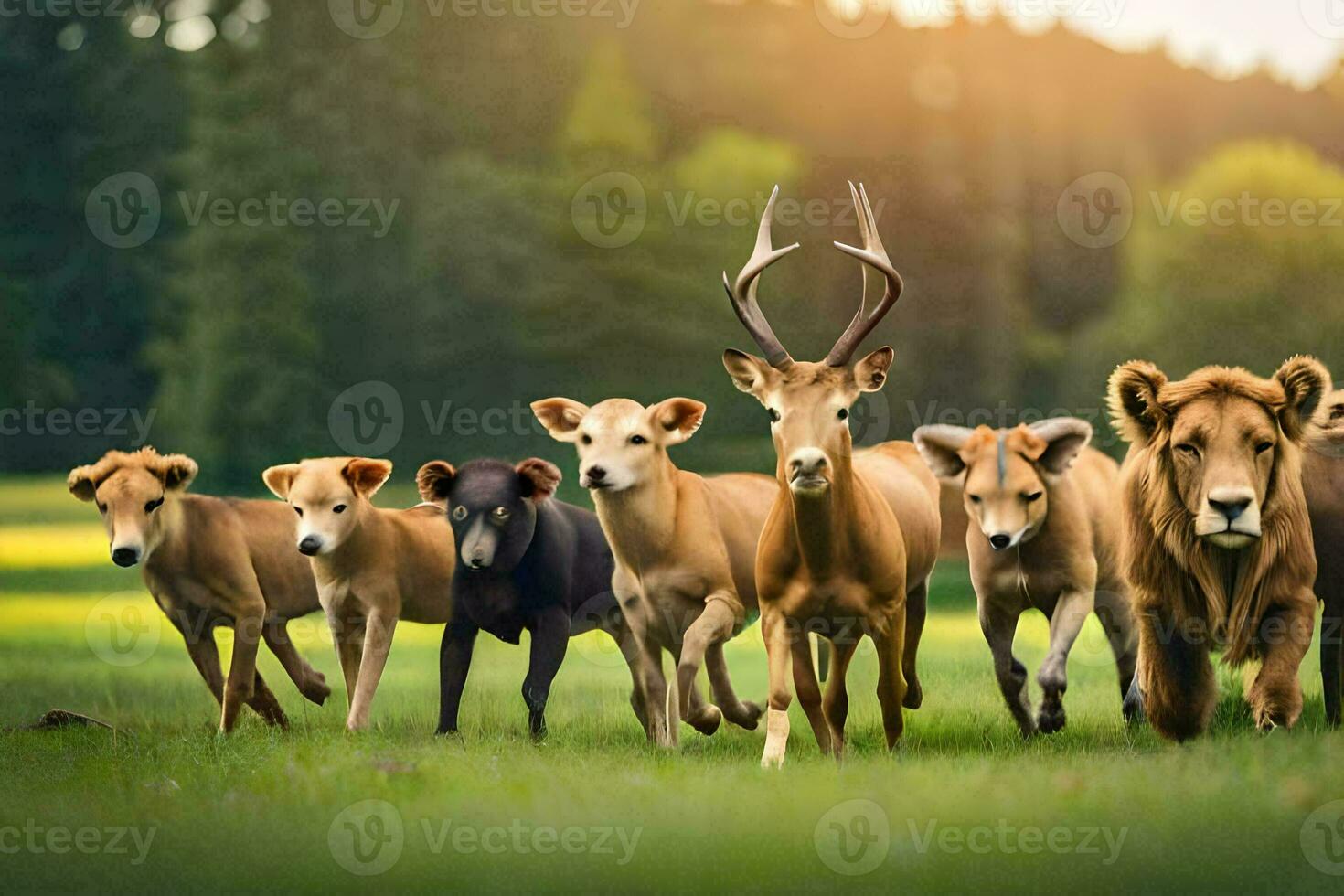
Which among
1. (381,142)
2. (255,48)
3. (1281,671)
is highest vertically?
(255,48)

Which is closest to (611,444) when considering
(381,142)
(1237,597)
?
(1237,597)

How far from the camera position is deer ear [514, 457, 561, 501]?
8.66 meters

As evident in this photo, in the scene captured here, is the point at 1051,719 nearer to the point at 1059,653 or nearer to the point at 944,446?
the point at 1059,653

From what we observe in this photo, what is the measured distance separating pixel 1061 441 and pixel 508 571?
9.75 feet

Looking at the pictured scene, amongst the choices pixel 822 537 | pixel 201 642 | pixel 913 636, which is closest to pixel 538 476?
pixel 822 537

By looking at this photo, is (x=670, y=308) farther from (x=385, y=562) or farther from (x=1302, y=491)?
(x=1302, y=491)

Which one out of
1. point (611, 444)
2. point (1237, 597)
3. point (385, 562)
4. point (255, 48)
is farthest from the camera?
point (255, 48)

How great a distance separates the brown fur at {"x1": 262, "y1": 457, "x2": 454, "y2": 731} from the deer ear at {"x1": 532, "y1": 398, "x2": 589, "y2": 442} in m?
1.04

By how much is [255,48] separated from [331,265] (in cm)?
406

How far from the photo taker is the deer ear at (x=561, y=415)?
8.41 m

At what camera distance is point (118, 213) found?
14953 millimetres

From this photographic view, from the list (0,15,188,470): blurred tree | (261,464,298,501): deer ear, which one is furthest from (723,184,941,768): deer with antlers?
(0,15,188,470): blurred tree

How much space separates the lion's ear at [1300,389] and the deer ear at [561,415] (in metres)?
3.37

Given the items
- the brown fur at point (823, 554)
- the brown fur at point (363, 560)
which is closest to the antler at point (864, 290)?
the brown fur at point (823, 554)
